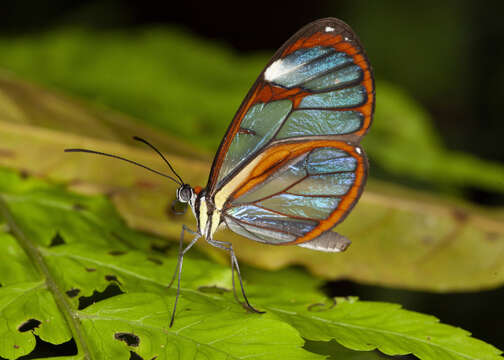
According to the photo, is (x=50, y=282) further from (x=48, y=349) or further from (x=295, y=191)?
(x=295, y=191)

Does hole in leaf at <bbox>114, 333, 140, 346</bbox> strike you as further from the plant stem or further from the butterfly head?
the butterfly head

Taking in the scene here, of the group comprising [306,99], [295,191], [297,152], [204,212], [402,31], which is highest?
[402,31]

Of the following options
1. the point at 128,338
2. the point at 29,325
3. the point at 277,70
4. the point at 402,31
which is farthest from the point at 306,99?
the point at 402,31

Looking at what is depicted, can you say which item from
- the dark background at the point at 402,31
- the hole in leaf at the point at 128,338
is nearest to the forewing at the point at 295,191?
the hole in leaf at the point at 128,338

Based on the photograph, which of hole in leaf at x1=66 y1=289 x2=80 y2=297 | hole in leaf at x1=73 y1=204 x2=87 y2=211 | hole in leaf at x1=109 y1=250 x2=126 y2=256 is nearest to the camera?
hole in leaf at x1=66 y1=289 x2=80 y2=297

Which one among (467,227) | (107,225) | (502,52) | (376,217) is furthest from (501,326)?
(502,52)

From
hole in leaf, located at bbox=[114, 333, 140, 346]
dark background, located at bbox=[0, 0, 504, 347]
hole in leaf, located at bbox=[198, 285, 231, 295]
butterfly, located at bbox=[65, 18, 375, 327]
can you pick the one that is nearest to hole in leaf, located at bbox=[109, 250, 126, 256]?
butterfly, located at bbox=[65, 18, 375, 327]

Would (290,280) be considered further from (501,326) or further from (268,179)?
(501,326)
